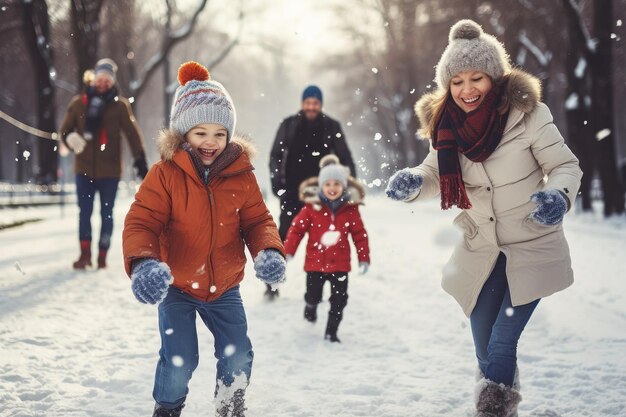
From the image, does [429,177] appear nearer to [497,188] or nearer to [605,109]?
[497,188]

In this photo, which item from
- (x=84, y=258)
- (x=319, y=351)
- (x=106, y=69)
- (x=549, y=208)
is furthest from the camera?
(x=84, y=258)

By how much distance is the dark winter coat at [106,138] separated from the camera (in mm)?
7484

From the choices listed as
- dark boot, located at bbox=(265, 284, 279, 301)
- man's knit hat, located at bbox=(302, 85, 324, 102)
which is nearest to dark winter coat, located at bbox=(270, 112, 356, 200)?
man's knit hat, located at bbox=(302, 85, 324, 102)

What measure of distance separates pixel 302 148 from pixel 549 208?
4.01 m

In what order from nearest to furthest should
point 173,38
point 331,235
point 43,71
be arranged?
point 331,235
point 43,71
point 173,38

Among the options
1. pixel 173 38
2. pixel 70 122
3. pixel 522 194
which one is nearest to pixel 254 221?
pixel 522 194

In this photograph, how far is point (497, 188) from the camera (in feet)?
10.7

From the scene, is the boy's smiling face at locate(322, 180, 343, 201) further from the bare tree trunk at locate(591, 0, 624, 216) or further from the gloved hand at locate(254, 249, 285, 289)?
the bare tree trunk at locate(591, 0, 624, 216)

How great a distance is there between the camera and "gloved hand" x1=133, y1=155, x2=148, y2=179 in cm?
746

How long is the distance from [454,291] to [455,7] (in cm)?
2006

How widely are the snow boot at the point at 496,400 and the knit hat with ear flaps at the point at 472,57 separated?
1.60m

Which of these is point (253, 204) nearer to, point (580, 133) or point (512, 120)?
point (512, 120)

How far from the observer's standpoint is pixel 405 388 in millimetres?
4004

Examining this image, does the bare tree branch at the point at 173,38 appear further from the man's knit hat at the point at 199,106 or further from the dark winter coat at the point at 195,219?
the dark winter coat at the point at 195,219
